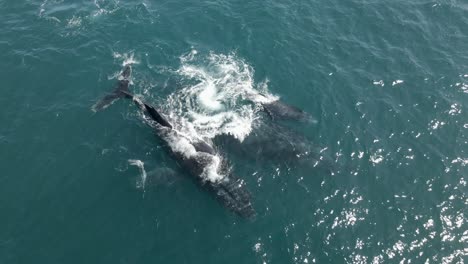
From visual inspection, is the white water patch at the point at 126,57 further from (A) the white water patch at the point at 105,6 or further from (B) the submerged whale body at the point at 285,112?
(B) the submerged whale body at the point at 285,112

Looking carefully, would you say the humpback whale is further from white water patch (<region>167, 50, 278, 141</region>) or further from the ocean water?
white water patch (<region>167, 50, 278, 141</region>)

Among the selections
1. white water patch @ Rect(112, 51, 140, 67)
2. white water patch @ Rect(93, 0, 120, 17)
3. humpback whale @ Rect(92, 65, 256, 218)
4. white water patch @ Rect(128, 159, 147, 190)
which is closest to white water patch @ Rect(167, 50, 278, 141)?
humpback whale @ Rect(92, 65, 256, 218)

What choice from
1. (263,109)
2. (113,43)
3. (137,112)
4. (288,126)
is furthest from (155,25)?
(288,126)

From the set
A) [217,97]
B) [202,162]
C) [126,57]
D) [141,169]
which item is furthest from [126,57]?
[202,162]

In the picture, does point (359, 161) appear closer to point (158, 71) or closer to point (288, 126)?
point (288, 126)

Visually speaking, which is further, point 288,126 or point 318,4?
point 318,4

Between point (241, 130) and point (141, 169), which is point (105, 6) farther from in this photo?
point (141, 169)
